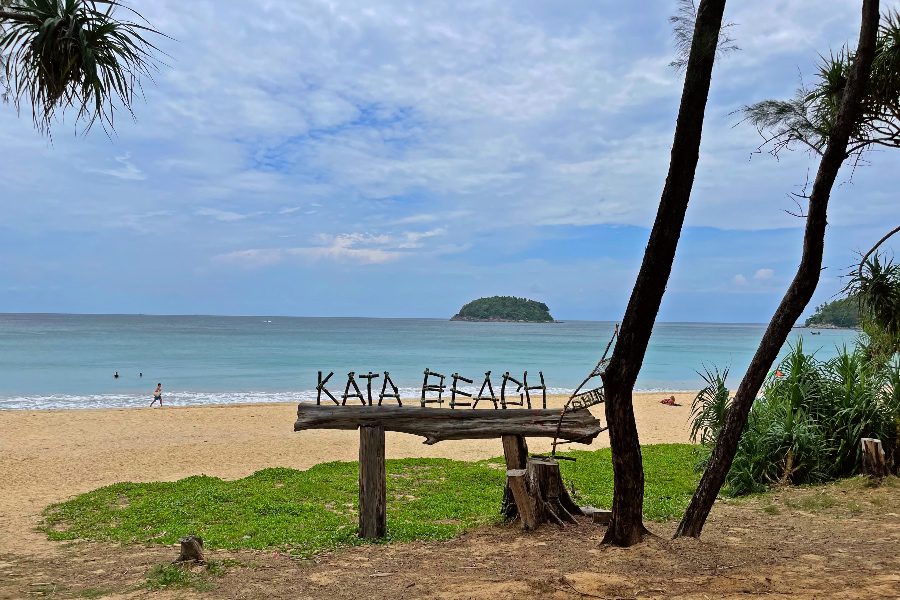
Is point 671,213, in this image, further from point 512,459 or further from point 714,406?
point 714,406

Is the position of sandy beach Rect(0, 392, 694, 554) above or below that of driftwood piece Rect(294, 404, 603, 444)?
below

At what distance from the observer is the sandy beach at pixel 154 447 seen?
1270cm

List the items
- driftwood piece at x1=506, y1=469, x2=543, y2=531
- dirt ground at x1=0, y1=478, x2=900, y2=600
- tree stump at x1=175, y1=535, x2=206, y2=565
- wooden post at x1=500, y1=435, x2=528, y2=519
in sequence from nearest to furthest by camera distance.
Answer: dirt ground at x1=0, y1=478, x2=900, y2=600, tree stump at x1=175, y1=535, x2=206, y2=565, driftwood piece at x1=506, y1=469, x2=543, y2=531, wooden post at x1=500, y1=435, x2=528, y2=519

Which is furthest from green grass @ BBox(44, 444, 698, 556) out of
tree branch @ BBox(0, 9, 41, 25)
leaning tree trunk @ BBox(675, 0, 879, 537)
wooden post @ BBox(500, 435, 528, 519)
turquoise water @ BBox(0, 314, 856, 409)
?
turquoise water @ BBox(0, 314, 856, 409)

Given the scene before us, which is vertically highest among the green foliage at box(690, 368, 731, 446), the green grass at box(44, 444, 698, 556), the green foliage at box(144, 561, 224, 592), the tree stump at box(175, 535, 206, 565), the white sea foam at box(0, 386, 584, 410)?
the green foliage at box(690, 368, 731, 446)

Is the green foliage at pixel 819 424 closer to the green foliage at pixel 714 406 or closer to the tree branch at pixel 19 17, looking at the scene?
the green foliage at pixel 714 406

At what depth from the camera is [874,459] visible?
9.30 m

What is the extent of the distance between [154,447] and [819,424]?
50.8ft

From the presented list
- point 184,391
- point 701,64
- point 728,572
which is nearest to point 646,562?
point 728,572

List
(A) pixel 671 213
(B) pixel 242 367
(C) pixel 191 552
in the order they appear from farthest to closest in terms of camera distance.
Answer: (B) pixel 242 367 → (C) pixel 191 552 → (A) pixel 671 213

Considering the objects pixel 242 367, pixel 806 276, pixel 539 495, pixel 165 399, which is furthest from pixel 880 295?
pixel 242 367

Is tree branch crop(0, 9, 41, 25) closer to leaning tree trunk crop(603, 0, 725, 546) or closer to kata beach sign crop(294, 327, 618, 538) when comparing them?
kata beach sign crop(294, 327, 618, 538)

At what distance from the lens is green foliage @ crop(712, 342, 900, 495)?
32.8 feet

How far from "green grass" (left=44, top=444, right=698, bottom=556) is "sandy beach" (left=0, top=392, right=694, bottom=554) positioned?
0.97 m
